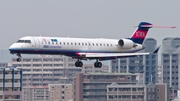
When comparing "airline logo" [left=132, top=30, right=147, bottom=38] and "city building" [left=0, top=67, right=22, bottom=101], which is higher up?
"airline logo" [left=132, top=30, right=147, bottom=38]

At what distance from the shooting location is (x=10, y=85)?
18338 cm

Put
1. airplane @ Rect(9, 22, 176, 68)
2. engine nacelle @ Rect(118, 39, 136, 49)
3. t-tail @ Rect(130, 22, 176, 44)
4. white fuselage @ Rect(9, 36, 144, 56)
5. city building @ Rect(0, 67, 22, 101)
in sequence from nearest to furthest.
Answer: white fuselage @ Rect(9, 36, 144, 56)
airplane @ Rect(9, 22, 176, 68)
engine nacelle @ Rect(118, 39, 136, 49)
t-tail @ Rect(130, 22, 176, 44)
city building @ Rect(0, 67, 22, 101)

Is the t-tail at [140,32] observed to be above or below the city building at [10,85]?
above

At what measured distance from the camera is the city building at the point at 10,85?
181000 millimetres

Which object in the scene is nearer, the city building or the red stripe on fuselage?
the red stripe on fuselage

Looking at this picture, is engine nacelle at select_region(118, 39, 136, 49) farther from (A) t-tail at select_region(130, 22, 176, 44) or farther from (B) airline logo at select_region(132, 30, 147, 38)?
(B) airline logo at select_region(132, 30, 147, 38)

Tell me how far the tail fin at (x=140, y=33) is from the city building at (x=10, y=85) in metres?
71.9

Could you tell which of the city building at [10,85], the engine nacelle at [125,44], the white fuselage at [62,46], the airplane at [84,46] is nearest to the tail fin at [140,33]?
the airplane at [84,46]

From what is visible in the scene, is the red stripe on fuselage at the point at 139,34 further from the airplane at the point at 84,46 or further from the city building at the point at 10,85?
the city building at the point at 10,85

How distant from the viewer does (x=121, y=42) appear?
107125mm

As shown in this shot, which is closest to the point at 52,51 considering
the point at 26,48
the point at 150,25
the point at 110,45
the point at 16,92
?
the point at 26,48

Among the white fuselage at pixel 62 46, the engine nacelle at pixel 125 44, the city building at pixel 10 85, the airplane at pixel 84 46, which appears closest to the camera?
the white fuselage at pixel 62 46

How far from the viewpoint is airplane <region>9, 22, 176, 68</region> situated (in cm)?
9831

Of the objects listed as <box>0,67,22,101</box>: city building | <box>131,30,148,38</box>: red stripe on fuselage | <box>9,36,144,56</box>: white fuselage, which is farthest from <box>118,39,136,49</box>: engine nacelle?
<box>0,67,22,101</box>: city building
